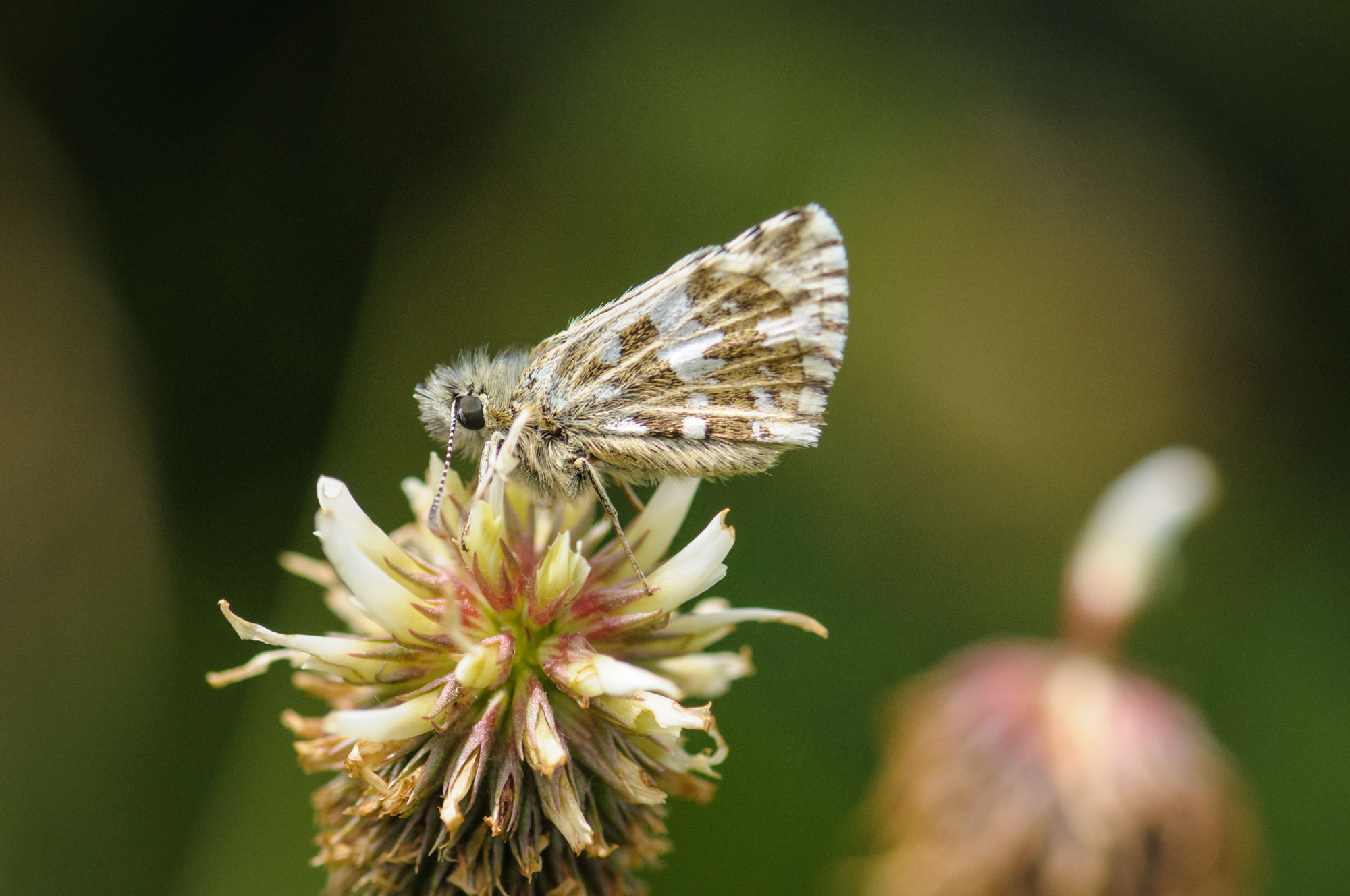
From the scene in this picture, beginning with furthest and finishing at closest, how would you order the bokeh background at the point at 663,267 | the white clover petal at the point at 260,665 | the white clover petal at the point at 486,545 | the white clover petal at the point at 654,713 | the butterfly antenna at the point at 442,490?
1. the bokeh background at the point at 663,267
2. the butterfly antenna at the point at 442,490
3. the white clover petal at the point at 486,545
4. the white clover petal at the point at 260,665
5. the white clover petal at the point at 654,713

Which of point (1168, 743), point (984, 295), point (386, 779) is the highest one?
point (984, 295)

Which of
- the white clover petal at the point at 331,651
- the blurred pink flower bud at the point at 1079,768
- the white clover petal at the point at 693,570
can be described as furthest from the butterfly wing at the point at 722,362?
the blurred pink flower bud at the point at 1079,768

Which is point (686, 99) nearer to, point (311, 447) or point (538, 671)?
point (311, 447)

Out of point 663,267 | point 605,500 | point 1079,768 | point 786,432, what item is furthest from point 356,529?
point 663,267

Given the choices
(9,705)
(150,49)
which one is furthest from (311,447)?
(150,49)

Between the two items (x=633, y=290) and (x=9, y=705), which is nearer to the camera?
(x=633, y=290)

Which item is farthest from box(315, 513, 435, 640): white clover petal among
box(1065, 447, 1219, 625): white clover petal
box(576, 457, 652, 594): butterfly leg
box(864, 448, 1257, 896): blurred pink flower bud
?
box(1065, 447, 1219, 625): white clover petal

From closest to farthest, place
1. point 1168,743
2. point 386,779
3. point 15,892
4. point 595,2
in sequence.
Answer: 1. point 386,779
2. point 1168,743
3. point 15,892
4. point 595,2

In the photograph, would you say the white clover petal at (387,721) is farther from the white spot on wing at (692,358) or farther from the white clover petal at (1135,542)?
the white clover petal at (1135,542)
